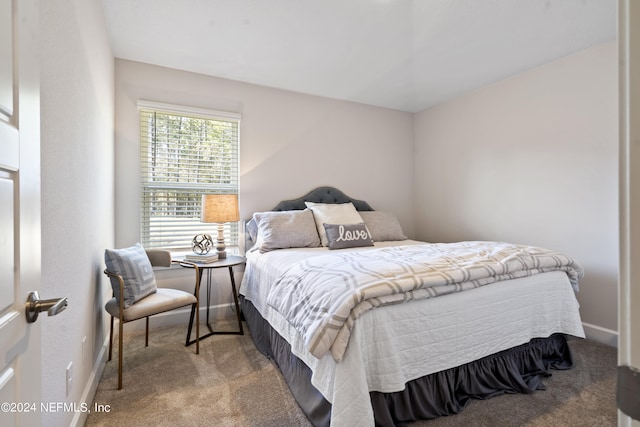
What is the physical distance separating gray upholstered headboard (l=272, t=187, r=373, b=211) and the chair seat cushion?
146 centimetres

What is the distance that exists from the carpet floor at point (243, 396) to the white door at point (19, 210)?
3.67ft

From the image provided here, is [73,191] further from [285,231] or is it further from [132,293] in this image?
[285,231]

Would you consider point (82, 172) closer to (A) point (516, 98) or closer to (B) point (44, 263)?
(B) point (44, 263)

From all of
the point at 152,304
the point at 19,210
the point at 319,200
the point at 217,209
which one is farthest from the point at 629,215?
the point at 319,200

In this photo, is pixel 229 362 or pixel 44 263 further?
pixel 229 362

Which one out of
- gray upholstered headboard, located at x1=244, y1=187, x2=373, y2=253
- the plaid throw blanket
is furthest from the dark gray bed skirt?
gray upholstered headboard, located at x1=244, y1=187, x2=373, y2=253

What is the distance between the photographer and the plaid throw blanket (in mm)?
1421

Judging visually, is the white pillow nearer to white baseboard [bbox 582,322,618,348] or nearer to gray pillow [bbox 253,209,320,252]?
gray pillow [bbox 253,209,320,252]

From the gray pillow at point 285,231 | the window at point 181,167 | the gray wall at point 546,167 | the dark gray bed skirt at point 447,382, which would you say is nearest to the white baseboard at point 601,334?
the gray wall at point 546,167

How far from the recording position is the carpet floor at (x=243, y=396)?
1636 millimetres

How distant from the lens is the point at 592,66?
2615mm

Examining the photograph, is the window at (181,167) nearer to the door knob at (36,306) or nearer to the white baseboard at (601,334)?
the door knob at (36,306)

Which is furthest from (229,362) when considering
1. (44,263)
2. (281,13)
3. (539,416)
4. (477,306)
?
(281,13)

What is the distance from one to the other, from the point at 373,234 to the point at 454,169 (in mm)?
1386
